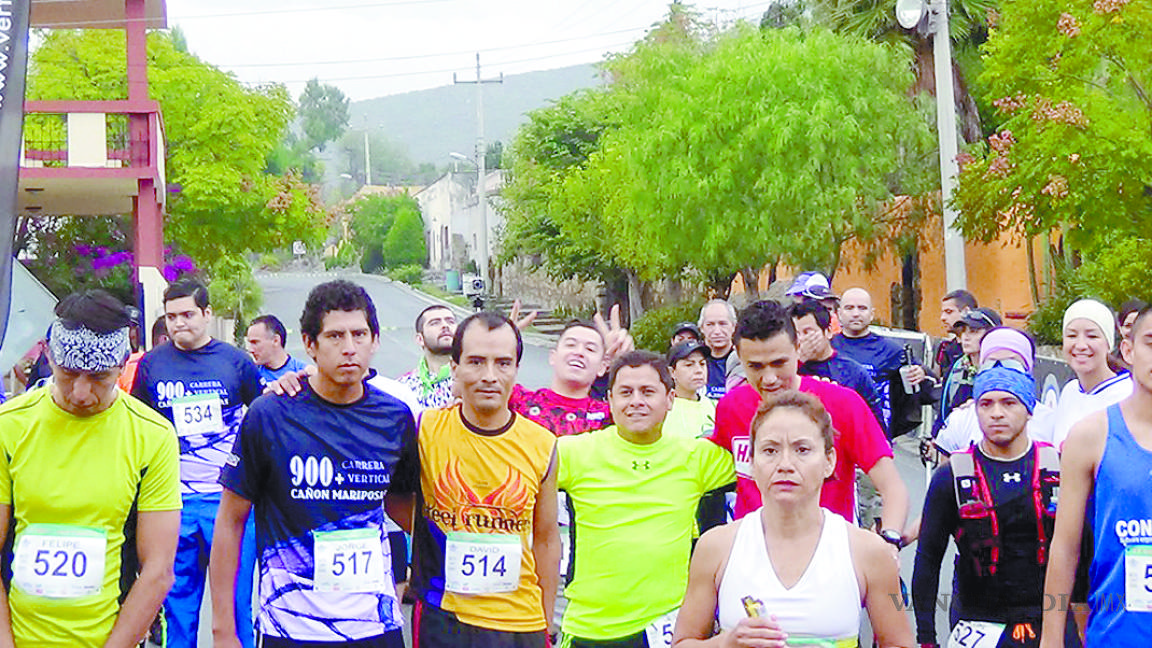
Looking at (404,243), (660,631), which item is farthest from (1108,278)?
(404,243)

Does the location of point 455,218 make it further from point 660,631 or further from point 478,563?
point 478,563

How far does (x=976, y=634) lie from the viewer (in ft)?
19.3

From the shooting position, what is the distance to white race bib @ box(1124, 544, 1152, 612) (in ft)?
16.0

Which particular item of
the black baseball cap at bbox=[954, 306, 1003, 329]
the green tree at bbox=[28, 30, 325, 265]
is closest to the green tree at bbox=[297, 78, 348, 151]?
the green tree at bbox=[28, 30, 325, 265]

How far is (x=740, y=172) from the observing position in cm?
2842

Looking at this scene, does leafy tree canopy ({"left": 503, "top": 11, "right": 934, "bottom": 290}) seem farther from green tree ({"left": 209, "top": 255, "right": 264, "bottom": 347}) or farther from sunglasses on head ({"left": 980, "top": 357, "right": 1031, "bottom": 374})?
sunglasses on head ({"left": 980, "top": 357, "right": 1031, "bottom": 374})

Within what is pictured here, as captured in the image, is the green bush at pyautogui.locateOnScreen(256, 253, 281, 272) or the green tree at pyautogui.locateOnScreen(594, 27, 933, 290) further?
the green bush at pyautogui.locateOnScreen(256, 253, 281, 272)

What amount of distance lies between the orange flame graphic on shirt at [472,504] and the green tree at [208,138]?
29471mm

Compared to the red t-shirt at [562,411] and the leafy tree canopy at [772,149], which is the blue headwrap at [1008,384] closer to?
the red t-shirt at [562,411]

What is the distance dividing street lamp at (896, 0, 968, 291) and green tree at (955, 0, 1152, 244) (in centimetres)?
115

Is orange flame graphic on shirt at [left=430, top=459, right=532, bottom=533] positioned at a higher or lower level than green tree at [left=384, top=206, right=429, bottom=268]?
lower

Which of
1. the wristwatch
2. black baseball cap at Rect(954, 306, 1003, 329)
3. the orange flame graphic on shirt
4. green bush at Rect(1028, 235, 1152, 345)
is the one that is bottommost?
the wristwatch

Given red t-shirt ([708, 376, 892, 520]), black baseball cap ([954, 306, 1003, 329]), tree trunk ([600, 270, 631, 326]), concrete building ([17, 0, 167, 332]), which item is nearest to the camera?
red t-shirt ([708, 376, 892, 520])

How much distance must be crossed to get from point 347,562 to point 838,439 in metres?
2.12
